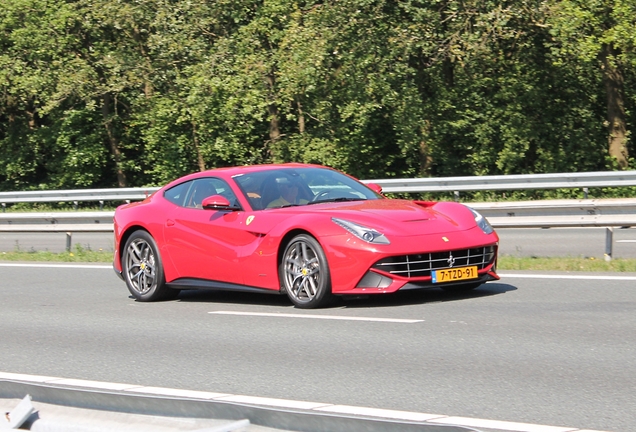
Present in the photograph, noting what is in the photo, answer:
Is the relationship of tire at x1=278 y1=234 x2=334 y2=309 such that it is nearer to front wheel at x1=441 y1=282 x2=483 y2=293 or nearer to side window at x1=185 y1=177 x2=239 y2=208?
side window at x1=185 y1=177 x2=239 y2=208

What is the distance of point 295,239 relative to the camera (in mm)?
9570

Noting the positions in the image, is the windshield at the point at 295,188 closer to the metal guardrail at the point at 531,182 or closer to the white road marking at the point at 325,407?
the white road marking at the point at 325,407

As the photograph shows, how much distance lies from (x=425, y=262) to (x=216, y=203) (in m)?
2.10

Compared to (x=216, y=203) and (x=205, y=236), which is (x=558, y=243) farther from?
(x=216, y=203)

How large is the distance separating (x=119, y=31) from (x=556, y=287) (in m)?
28.4

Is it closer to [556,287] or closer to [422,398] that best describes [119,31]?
[556,287]

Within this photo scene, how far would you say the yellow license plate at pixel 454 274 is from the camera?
9.30 metres

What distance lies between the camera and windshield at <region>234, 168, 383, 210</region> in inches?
405

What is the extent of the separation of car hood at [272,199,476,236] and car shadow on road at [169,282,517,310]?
698 millimetres

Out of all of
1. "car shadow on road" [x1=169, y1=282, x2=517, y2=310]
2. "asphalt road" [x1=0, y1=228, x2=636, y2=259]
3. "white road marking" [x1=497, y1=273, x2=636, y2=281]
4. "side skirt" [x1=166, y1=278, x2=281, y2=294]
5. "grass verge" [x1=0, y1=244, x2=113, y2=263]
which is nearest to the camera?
"car shadow on road" [x1=169, y1=282, x2=517, y2=310]

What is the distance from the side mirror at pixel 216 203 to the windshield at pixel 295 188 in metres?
0.32

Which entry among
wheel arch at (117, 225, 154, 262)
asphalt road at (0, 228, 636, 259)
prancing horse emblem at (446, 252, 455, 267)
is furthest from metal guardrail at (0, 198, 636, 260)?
wheel arch at (117, 225, 154, 262)

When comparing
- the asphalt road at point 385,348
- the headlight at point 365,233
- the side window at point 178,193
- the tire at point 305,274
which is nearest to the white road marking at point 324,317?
the asphalt road at point 385,348

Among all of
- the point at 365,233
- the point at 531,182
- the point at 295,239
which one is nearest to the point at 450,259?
the point at 365,233
